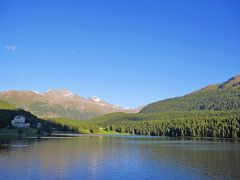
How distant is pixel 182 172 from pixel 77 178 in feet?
65.9

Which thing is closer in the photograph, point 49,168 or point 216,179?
point 216,179

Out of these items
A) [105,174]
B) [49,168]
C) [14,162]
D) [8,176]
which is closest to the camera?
[8,176]

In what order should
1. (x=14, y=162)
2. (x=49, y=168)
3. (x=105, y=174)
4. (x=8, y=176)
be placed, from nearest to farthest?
(x=8, y=176) → (x=105, y=174) → (x=49, y=168) → (x=14, y=162)

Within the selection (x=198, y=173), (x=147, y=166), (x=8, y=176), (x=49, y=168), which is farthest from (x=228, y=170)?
(x=8, y=176)

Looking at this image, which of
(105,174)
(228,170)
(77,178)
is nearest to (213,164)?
(228,170)

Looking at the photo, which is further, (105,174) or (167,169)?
(167,169)

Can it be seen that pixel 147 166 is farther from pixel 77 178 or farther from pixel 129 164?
pixel 77 178

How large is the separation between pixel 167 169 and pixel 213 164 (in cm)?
1311

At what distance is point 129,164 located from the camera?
2874 inches

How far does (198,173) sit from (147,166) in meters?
12.4

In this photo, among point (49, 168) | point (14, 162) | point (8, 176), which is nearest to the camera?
point (8, 176)

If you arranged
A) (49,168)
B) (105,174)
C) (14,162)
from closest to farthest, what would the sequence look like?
1. (105,174)
2. (49,168)
3. (14,162)

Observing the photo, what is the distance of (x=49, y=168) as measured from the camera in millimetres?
62750

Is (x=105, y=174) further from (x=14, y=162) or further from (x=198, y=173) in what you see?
(x=14, y=162)
